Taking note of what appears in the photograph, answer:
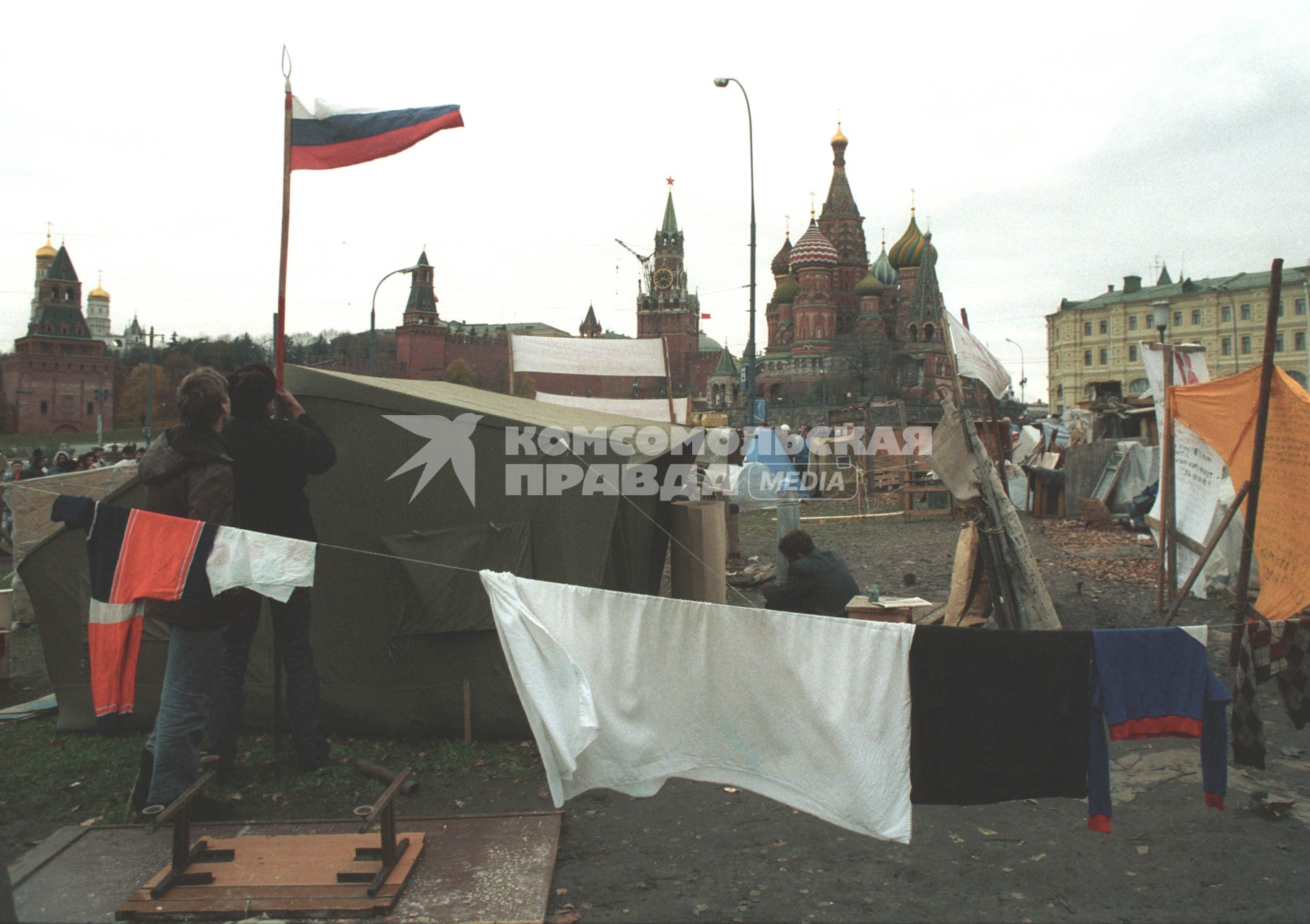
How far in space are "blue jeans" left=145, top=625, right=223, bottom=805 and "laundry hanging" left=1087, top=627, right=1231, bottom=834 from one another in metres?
4.28

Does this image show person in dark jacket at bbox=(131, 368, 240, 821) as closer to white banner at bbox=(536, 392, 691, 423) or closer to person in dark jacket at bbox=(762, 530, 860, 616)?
person in dark jacket at bbox=(762, 530, 860, 616)

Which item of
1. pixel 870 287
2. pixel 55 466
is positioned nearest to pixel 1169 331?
pixel 870 287

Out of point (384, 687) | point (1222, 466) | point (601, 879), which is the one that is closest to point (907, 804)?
point (601, 879)

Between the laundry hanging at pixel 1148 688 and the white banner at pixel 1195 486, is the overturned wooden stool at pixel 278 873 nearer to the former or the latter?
the laundry hanging at pixel 1148 688

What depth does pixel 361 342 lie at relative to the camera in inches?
3967

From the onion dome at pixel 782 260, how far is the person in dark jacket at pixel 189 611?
300 feet

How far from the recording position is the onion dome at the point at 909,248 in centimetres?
8350

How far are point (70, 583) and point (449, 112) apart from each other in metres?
4.31

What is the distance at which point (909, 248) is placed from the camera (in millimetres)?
84188

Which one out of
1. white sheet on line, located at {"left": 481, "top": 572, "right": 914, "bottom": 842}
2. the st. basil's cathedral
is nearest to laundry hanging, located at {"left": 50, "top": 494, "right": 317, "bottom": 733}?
white sheet on line, located at {"left": 481, "top": 572, "right": 914, "bottom": 842}

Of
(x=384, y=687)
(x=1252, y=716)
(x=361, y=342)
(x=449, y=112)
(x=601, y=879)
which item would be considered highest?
(x=361, y=342)

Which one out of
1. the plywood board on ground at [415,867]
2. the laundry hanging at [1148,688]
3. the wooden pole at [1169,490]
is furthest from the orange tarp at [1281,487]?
the plywood board on ground at [415,867]

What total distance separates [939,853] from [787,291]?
294 ft

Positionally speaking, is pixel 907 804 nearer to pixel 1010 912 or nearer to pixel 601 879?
pixel 1010 912
